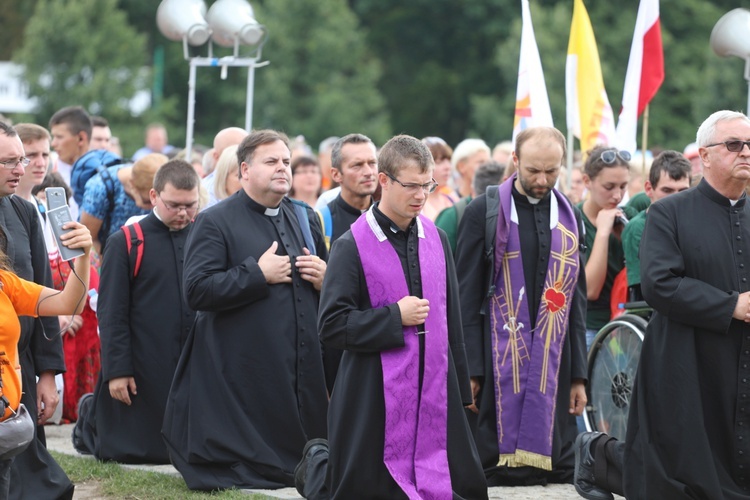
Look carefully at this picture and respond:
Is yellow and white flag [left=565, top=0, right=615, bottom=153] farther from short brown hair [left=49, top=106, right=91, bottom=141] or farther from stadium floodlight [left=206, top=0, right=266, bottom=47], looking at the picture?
short brown hair [left=49, top=106, right=91, bottom=141]

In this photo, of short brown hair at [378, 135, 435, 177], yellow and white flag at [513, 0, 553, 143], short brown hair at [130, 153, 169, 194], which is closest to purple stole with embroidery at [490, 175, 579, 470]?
short brown hair at [378, 135, 435, 177]

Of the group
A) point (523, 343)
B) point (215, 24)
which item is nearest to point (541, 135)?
point (523, 343)

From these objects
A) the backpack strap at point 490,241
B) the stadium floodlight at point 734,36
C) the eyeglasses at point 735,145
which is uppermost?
the stadium floodlight at point 734,36

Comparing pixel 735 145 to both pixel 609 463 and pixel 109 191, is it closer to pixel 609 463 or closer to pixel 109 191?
pixel 609 463

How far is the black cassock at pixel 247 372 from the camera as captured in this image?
26.9 feet

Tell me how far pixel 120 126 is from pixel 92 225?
2402cm

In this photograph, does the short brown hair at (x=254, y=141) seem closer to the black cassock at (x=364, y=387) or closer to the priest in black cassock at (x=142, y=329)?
the priest in black cassock at (x=142, y=329)

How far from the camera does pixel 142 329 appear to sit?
9.23m

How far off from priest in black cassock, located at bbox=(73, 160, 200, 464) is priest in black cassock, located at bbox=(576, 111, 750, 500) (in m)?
3.29

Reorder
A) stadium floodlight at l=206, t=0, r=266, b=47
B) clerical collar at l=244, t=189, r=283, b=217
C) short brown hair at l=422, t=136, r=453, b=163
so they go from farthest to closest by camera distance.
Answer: stadium floodlight at l=206, t=0, r=266, b=47
short brown hair at l=422, t=136, r=453, b=163
clerical collar at l=244, t=189, r=283, b=217

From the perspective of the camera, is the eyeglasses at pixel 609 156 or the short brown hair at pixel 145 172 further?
the short brown hair at pixel 145 172

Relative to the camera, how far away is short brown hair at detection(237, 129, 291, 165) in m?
8.13

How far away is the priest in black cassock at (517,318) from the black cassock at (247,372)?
101 cm

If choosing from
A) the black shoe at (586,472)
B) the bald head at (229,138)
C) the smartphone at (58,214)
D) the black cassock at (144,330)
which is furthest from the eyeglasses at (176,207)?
the black shoe at (586,472)
